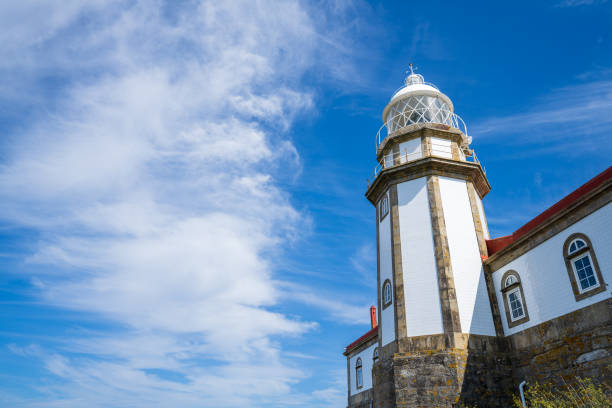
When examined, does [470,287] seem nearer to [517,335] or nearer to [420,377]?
[517,335]

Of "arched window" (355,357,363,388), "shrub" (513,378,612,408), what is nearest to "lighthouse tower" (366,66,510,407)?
"shrub" (513,378,612,408)

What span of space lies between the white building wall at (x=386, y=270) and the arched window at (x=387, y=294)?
176mm

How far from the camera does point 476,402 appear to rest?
45.8ft

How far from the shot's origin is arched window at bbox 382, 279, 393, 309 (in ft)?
57.0

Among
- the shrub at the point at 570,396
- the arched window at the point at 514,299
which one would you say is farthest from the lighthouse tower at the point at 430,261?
the shrub at the point at 570,396

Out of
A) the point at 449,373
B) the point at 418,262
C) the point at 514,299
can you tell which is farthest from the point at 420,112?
the point at 449,373

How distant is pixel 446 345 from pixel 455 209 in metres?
5.93

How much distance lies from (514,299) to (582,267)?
318cm

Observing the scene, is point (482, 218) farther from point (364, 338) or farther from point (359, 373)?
point (359, 373)

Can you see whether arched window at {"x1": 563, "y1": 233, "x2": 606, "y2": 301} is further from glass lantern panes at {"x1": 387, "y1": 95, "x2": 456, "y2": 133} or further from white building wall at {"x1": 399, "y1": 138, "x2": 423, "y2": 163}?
glass lantern panes at {"x1": 387, "y1": 95, "x2": 456, "y2": 133}

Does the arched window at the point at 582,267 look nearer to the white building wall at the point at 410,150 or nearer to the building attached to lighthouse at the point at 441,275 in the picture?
the building attached to lighthouse at the point at 441,275

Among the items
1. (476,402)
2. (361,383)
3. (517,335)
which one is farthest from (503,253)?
(361,383)

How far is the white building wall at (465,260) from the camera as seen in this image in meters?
15.5

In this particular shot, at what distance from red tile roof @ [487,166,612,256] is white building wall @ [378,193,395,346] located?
4.27 metres
